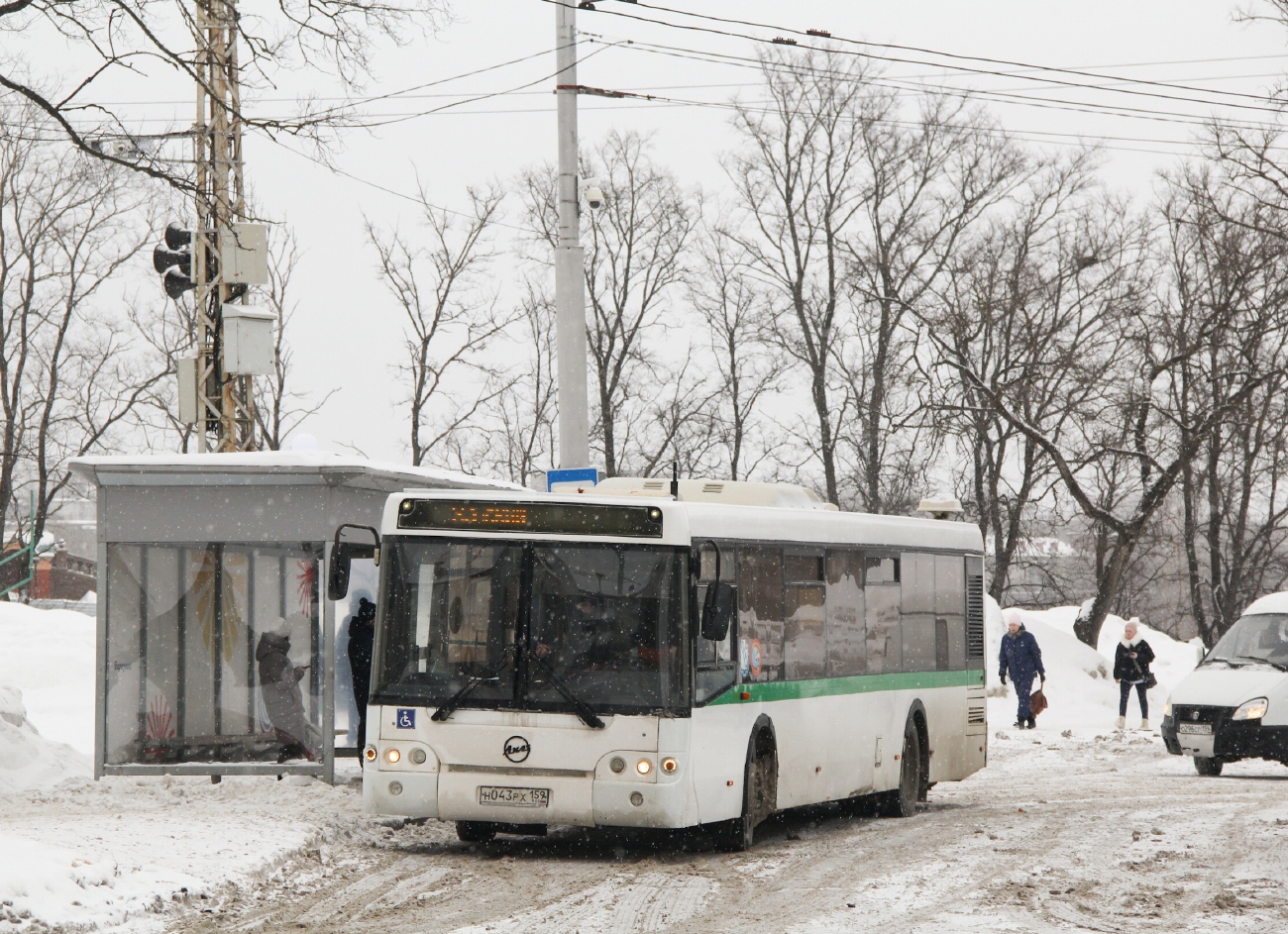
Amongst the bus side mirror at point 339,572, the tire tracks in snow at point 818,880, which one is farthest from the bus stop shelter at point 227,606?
the tire tracks in snow at point 818,880

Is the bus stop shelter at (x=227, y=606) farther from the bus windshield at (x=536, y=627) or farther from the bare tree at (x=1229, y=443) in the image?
the bare tree at (x=1229, y=443)

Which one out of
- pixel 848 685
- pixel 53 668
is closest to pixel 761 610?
pixel 848 685

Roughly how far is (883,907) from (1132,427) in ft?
105

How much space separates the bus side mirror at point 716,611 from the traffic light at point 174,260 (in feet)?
26.5

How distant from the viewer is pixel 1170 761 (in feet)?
74.9

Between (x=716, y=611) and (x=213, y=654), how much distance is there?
19.9ft

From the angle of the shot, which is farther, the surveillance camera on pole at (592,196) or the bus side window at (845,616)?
the surveillance camera on pole at (592,196)

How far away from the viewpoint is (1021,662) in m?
28.2

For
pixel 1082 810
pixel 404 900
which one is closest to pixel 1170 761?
pixel 1082 810

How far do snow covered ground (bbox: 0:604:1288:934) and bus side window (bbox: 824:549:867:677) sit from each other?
1.35 metres

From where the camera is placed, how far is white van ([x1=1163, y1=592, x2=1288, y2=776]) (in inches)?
773

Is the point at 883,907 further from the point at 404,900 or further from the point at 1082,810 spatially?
the point at 1082,810

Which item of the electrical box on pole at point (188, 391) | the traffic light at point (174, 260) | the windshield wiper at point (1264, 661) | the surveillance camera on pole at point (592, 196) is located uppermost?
the surveillance camera on pole at point (592, 196)

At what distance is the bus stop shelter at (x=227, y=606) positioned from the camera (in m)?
14.5
